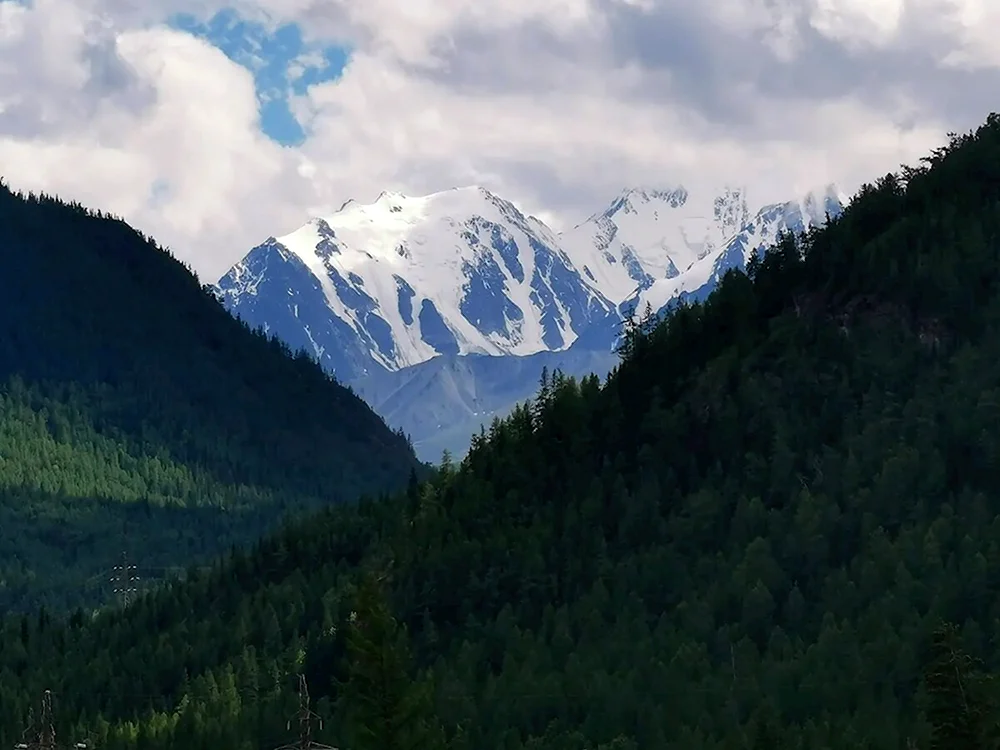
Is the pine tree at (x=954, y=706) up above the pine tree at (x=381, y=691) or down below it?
below

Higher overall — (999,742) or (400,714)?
(400,714)

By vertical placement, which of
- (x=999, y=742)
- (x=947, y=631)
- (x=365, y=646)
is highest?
(x=365, y=646)

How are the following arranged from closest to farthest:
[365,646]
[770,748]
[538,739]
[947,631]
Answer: [947,631]
[365,646]
[770,748]
[538,739]

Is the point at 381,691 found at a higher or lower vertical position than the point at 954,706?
higher

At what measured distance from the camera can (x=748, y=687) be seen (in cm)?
19950

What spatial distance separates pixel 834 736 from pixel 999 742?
302 ft

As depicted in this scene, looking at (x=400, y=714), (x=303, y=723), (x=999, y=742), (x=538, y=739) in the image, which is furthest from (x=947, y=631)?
(x=538, y=739)

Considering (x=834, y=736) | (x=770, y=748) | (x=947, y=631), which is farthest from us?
(x=834, y=736)

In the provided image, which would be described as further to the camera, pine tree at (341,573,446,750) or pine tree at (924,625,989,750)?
pine tree at (341,573,446,750)

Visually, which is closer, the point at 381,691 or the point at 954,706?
the point at 954,706

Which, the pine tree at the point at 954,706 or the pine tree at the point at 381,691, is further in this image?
the pine tree at the point at 381,691

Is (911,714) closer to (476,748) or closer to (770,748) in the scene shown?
(476,748)

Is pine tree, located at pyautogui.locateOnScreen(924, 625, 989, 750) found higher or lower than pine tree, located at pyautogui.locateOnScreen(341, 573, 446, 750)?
lower

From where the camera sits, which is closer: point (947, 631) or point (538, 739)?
point (947, 631)
